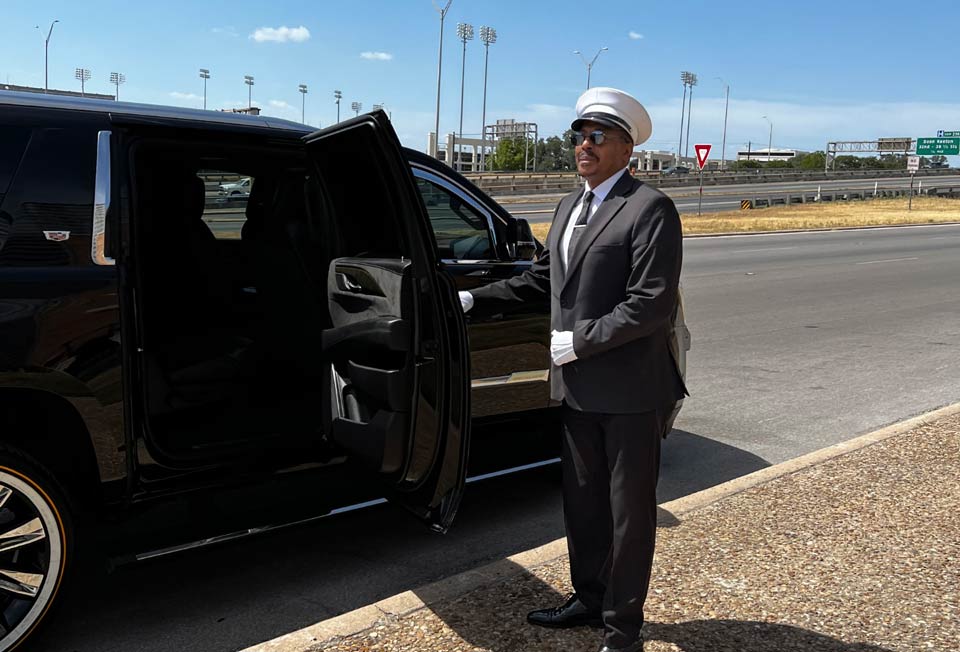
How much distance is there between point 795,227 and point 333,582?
95.9 feet

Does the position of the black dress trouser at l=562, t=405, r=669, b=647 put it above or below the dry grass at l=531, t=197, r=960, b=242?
below

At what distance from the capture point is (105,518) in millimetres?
3184

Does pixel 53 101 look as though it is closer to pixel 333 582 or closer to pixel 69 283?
pixel 69 283

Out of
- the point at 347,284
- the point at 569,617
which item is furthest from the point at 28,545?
the point at 569,617

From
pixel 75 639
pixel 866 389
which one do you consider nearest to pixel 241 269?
pixel 75 639

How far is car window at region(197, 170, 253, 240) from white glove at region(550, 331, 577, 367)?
6.97 feet

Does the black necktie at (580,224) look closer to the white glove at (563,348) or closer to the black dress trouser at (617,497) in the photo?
the white glove at (563,348)

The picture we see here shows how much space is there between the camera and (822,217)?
37.7m

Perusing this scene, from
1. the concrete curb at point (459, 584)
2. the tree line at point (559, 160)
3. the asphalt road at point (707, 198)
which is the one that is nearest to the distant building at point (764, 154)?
the tree line at point (559, 160)

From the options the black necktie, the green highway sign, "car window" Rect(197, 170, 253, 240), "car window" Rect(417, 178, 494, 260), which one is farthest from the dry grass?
the green highway sign

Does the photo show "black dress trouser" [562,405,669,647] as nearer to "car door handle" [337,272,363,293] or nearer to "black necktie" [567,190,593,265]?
"black necktie" [567,190,593,265]

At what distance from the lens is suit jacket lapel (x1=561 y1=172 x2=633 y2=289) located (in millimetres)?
2795

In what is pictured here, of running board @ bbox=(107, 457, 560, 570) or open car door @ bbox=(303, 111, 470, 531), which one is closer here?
open car door @ bbox=(303, 111, 470, 531)

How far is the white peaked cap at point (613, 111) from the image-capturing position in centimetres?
281
